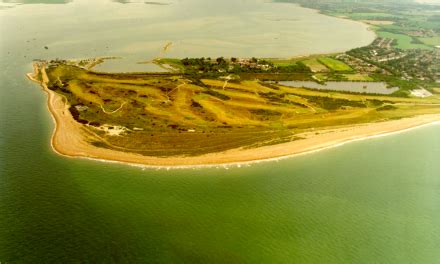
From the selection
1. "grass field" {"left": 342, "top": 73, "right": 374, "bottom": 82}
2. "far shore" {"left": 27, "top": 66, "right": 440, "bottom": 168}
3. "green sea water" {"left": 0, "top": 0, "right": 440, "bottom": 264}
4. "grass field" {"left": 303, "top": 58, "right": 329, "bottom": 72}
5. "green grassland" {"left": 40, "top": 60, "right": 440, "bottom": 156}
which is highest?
"grass field" {"left": 303, "top": 58, "right": 329, "bottom": 72}

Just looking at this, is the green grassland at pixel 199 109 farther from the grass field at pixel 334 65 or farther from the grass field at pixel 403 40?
the grass field at pixel 403 40

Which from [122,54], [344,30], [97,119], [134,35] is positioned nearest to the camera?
[97,119]

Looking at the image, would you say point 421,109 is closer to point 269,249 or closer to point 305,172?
point 305,172

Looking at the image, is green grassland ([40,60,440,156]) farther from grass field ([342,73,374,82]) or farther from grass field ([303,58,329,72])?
grass field ([303,58,329,72])

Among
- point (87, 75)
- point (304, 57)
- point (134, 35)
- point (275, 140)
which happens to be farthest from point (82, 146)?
point (134, 35)

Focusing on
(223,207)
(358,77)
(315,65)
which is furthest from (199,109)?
(315,65)

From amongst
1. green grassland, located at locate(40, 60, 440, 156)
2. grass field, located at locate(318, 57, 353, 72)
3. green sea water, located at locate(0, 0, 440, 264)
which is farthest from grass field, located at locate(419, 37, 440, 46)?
green sea water, located at locate(0, 0, 440, 264)
